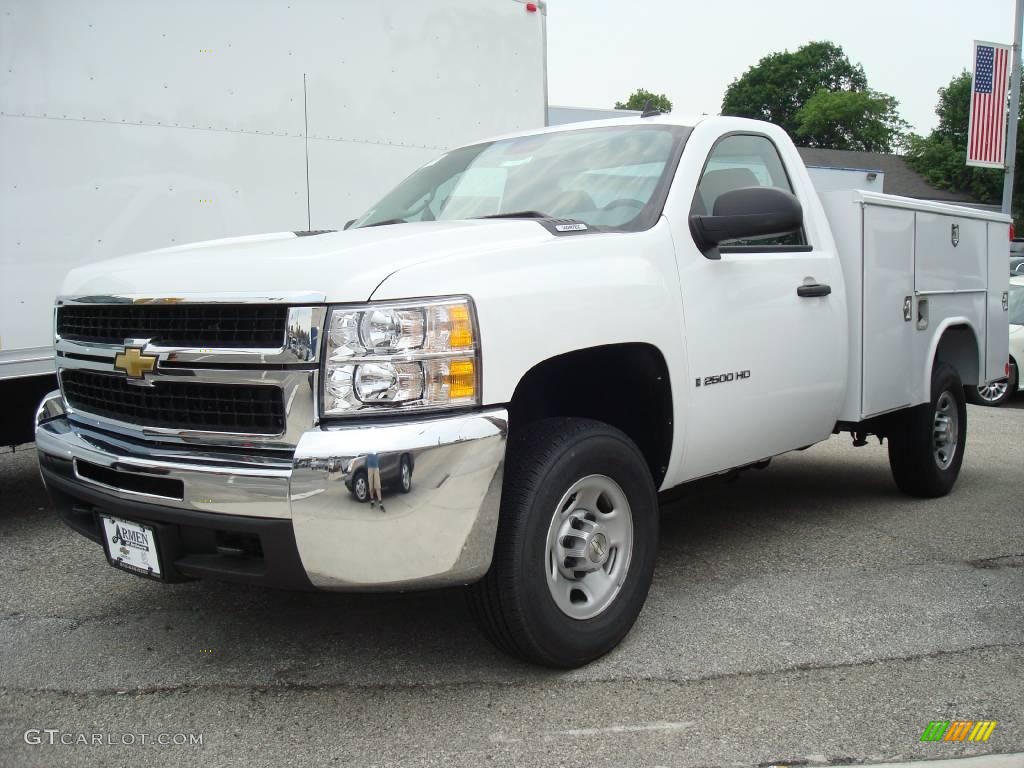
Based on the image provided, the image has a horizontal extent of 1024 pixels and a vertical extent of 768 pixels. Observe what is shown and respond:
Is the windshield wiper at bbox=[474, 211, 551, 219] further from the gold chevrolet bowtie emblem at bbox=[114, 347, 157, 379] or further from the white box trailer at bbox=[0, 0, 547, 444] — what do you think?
the white box trailer at bbox=[0, 0, 547, 444]

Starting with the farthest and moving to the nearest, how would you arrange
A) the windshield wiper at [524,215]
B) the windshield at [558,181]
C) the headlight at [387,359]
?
the windshield at [558,181], the windshield wiper at [524,215], the headlight at [387,359]

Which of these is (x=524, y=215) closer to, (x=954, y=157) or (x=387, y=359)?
(x=387, y=359)

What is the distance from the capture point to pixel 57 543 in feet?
17.2

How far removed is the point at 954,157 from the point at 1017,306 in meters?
56.2

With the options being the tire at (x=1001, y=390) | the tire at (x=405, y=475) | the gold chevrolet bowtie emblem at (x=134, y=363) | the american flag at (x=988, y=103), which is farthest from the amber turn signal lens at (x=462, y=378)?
the american flag at (x=988, y=103)

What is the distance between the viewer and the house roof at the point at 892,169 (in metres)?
62.1

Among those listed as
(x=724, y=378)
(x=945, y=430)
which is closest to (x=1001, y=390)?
(x=945, y=430)

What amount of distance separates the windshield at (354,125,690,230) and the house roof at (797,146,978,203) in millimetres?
59966

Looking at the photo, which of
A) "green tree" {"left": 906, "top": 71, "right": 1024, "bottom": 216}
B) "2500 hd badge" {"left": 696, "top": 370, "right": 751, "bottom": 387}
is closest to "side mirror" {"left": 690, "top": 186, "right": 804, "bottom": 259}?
"2500 hd badge" {"left": 696, "top": 370, "right": 751, "bottom": 387}

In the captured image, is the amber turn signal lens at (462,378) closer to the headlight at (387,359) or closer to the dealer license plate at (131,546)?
the headlight at (387,359)

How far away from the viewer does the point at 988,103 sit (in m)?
17.4

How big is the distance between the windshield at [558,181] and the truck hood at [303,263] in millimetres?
416

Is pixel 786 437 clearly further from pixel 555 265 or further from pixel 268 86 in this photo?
pixel 268 86

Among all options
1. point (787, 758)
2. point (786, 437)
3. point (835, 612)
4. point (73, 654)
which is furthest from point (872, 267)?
point (73, 654)
